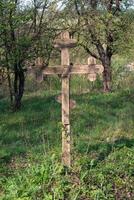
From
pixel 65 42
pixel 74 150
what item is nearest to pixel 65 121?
pixel 65 42

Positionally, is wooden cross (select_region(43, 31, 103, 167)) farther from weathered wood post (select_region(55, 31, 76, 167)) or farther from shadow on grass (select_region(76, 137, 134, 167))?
shadow on grass (select_region(76, 137, 134, 167))

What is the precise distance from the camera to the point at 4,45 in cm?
1466

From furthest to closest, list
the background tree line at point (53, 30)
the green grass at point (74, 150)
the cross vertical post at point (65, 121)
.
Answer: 1. the background tree line at point (53, 30)
2. the cross vertical post at point (65, 121)
3. the green grass at point (74, 150)

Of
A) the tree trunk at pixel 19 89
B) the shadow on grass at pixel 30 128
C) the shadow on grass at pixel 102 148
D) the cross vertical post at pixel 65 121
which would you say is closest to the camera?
the cross vertical post at pixel 65 121

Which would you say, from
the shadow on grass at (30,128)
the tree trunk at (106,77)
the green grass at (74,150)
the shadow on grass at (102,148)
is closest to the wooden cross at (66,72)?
the green grass at (74,150)

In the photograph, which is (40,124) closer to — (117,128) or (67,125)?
(117,128)

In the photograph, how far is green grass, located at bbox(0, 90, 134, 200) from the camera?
278 inches

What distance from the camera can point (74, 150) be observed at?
33.1 feet

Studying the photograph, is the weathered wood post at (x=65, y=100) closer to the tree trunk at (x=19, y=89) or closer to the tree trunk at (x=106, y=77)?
the tree trunk at (x=19, y=89)

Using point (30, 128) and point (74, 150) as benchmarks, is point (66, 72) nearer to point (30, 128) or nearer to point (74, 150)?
point (74, 150)

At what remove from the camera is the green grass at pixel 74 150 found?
278 inches

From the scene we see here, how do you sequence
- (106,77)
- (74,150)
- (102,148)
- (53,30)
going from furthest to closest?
(106,77)
(53,30)
(102,148)
(74,150)

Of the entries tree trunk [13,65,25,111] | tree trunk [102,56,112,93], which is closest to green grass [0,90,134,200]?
tree trunk [13,65,25,111]

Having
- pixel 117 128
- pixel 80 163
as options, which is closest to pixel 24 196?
pixel 80 163
